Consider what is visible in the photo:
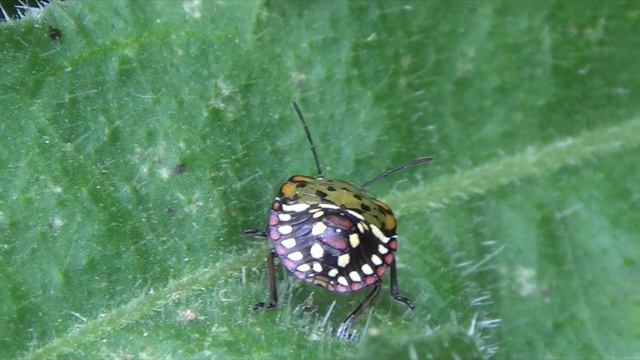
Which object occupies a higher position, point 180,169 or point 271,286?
point 180,169

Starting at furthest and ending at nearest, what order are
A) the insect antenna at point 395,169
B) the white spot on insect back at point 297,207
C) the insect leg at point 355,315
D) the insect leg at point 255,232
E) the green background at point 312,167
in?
the insect antenna at point 395,169 → the insect leg at point 255,232 → the white spot on insect back at point 297,207 → the insect leg at point 355,315 → the green background at point 312,167

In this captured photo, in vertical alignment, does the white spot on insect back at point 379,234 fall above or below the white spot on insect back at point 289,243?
below

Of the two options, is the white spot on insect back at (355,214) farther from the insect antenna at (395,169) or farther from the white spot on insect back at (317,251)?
the insect antenna at (395,169)

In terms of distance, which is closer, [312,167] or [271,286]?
[271,286]

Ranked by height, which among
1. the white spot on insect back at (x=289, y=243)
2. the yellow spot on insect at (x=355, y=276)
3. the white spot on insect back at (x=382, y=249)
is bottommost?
the yellow spot on insect at (x=355, y=276)

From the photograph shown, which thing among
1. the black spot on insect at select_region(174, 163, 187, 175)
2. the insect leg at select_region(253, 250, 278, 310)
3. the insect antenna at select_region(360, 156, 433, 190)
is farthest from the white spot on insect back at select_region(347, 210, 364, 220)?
the black spot on insect at select_region(174, 163, 187, 175)

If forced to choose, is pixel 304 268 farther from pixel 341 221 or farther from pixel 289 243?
pixel 341 221

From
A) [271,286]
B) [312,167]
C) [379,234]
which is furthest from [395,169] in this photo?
[271,286]

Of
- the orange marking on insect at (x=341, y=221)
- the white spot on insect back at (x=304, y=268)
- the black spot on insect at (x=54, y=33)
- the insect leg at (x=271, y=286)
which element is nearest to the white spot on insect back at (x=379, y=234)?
the orange marking on insect at (x=341, y=221)
